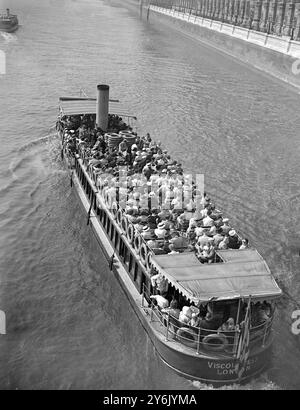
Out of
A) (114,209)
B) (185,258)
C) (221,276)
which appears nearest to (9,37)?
(114,209)

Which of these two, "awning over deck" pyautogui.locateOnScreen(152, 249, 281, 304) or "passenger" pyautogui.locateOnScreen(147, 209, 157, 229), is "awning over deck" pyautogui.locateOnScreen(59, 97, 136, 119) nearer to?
"passenger" pyautogui.locateOnScreen(147, 209, 157, 229)

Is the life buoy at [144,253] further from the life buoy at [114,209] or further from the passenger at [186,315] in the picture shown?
the life buoy at [114,209]

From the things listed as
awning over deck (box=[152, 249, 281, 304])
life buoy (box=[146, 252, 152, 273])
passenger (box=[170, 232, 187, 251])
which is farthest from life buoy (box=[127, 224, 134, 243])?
awning over deck (box=[152, 249, 281, 304])

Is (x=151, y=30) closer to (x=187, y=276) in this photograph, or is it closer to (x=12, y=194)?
(x=12, y=194)

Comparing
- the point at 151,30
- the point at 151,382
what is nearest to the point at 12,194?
the point at 151,382

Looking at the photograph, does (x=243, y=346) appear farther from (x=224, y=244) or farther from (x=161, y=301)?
(x=224, y=244)

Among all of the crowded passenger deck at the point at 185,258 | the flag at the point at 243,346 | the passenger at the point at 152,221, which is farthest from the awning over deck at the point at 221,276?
the passenger at the point at 152,221

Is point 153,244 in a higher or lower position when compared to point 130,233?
higher
